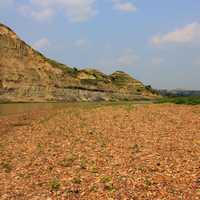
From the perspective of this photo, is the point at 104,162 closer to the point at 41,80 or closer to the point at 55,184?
the point at 55,184

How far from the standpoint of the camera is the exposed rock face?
81.8 metres

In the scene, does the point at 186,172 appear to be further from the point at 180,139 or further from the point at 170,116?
the point at 170,116

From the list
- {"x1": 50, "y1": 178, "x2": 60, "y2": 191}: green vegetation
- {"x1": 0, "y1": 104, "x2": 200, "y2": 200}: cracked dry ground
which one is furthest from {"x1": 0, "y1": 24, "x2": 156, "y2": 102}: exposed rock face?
{"x1": 50, "y1": 178, "x2": 60, "y2": 191}: green vegetation

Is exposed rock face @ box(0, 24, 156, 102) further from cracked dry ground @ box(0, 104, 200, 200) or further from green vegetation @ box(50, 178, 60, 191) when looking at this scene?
green vegetation @ box(50, 178, 60, 191)

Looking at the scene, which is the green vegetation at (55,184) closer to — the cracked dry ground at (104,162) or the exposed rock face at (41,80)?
the cracked dry ground at (104,162)

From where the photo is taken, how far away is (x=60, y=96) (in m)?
84.9

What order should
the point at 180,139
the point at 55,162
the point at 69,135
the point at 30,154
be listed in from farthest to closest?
the point at 69,135 < the point at 180,139 < the point at 30,154 < the point at 55,162

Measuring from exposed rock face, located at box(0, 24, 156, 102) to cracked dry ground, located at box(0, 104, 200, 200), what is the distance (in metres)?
59.0

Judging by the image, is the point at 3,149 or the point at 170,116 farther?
the point at 170,116

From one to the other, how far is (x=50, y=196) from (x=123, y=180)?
6.72 ft

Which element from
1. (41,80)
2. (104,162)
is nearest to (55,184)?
(104,162)

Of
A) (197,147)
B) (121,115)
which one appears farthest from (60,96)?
(197,147)

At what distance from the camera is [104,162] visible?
13039mm

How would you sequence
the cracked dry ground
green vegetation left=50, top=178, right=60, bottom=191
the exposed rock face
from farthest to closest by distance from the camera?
the exposed rock face → green vegetation left=50, top=178, right=60, bottom=191 → the cracked dry ground
